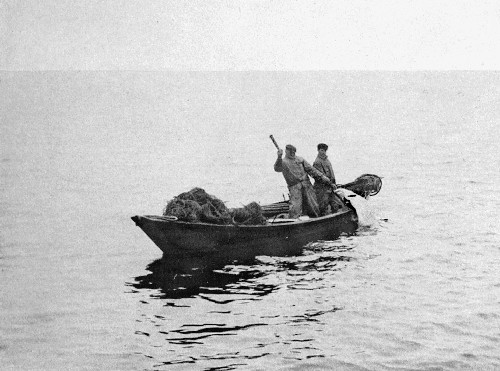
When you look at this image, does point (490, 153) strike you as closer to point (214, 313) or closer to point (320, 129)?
point (320, 129)

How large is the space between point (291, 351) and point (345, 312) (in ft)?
8.63

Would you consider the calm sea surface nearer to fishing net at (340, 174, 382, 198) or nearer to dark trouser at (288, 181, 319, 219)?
dark trouser at (288, 181, 319, 219)

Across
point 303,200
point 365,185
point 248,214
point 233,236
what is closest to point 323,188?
point 303,200

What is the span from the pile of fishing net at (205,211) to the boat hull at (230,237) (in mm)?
270

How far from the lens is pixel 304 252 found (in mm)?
20438

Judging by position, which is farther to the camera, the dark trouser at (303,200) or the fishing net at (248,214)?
the dark trouser at (303,200)

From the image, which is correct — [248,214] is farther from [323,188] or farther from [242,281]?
[323,188]

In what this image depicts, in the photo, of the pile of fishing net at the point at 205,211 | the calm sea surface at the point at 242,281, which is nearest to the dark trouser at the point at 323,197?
the calm sea surface at the point at 242,281

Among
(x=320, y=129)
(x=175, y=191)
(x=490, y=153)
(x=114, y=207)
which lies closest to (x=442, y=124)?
(x=320, y=129)

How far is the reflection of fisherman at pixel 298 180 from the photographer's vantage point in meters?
20.9

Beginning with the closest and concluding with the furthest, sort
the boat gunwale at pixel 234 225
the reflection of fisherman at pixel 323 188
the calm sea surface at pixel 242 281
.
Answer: the calm sea surface at pixel 242 281
the boat gunwale at pixel 234 225
the reflection of fisherman at pixel 323 188

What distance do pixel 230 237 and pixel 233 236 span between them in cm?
9

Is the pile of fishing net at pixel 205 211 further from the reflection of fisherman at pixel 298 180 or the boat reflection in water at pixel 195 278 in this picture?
the reflection of fisherman at pixel 298 180

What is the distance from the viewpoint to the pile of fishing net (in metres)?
18.1
